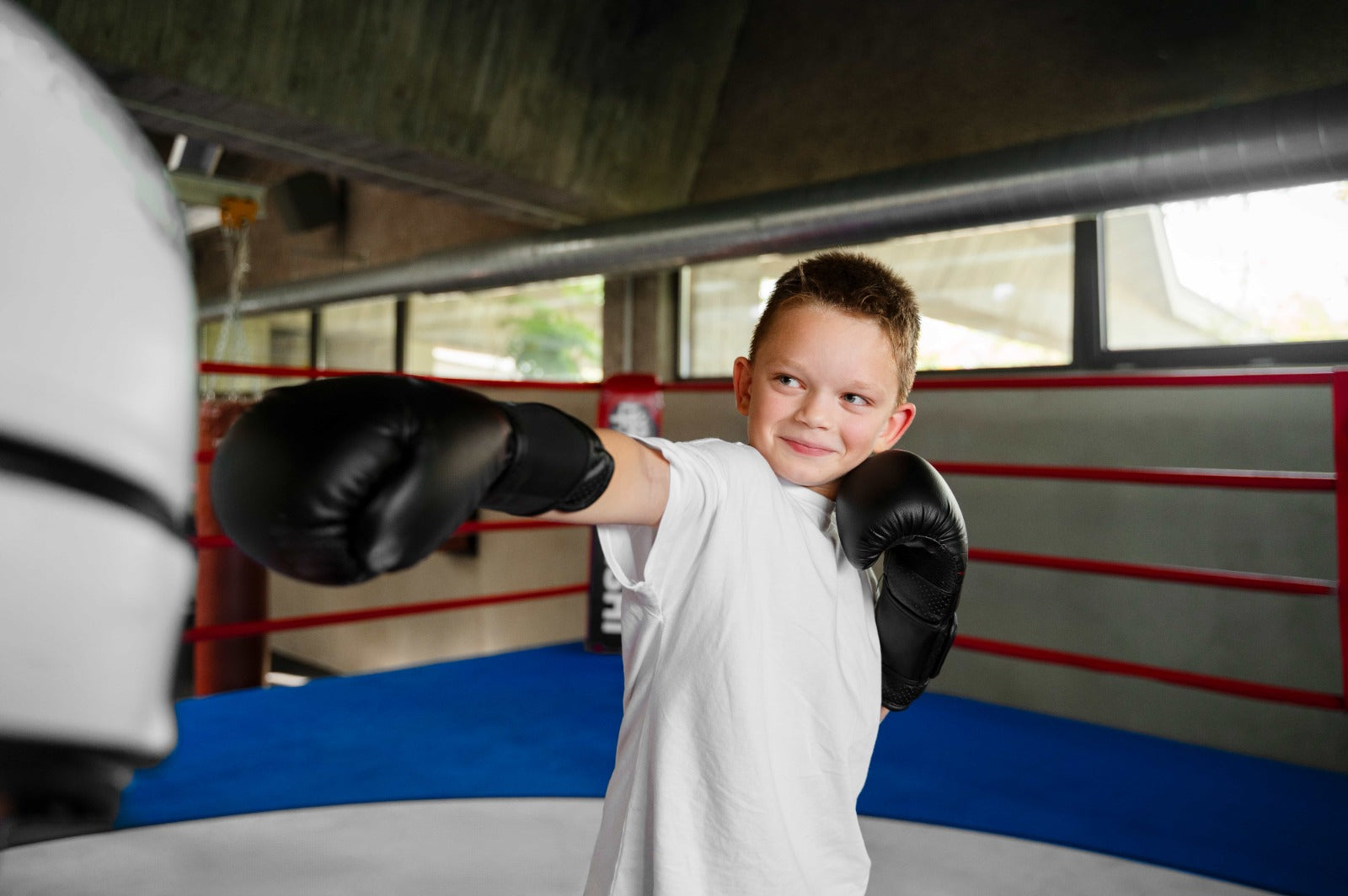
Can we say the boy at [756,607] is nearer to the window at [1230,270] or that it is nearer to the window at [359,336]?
the window at [1230,270]

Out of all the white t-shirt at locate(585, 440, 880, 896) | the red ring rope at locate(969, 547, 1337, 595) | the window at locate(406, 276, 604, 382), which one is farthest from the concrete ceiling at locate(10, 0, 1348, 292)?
the white t-shirt at locate(585, 440, 880, 896)

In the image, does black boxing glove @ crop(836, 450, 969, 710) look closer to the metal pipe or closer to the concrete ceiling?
the metal pipe

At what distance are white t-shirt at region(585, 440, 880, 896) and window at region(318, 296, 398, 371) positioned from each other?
19.9 feet

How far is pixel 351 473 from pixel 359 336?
22.6 feet

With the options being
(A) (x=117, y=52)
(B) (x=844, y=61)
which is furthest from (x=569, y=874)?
(B) (x=844, y=61)

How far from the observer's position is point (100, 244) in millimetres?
217

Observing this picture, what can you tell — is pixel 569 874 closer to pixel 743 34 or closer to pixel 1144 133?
pixel 1144 133

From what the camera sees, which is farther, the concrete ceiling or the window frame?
the concrete ceiling

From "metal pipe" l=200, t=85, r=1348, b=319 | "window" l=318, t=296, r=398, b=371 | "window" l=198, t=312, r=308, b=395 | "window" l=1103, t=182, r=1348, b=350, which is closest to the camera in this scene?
"metal pipe" l=200, t=85, r=1348, b=319

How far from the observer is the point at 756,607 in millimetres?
848

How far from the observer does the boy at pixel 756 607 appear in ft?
2.61

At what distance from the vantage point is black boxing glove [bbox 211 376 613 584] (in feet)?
1.57

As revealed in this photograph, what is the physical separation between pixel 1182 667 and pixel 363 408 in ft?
9.56

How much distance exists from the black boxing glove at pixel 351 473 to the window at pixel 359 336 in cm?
627
